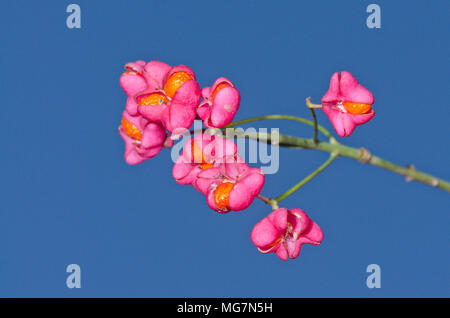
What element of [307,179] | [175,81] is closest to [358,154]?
[307,179]

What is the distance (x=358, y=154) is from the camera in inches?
62.1

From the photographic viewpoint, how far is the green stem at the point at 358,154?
150 centimetres

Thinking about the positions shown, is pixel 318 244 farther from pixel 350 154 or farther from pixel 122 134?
pixel 122 134

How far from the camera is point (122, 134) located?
176 cm

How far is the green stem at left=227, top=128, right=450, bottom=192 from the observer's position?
1.50 meters

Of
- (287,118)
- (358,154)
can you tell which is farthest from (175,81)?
(358,154)

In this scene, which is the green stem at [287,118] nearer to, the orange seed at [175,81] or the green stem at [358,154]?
the green stem at [358,154]

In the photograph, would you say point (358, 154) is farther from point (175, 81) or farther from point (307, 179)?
point (175, 81)

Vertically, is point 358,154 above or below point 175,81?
below

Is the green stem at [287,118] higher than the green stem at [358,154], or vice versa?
the green stem at [287,118]

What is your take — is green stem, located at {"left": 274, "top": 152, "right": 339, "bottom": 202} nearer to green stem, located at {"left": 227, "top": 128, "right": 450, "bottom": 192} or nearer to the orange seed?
green stem, located at {"left": 227, "top": 128, "right": 450, "bottom": 192}

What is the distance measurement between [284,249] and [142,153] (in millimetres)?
513

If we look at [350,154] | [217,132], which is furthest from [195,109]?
[350,154]

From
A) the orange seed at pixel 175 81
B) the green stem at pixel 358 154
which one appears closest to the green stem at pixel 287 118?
the green stem at pixel 358 154
